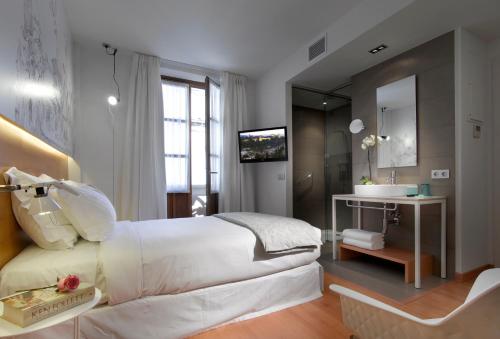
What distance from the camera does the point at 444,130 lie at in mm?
2613

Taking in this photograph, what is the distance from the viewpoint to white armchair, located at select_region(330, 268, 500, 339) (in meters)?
0.84

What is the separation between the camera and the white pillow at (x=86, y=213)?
1.51 meters

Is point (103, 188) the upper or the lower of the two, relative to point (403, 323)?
upper

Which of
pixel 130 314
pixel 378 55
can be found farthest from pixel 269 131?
pixel 130 314

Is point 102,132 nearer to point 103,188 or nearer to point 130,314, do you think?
point 103,188

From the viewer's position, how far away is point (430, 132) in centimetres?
274

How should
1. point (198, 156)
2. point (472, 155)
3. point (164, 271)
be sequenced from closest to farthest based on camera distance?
point (164, 271)
point (472, 155)
point (198, 156)

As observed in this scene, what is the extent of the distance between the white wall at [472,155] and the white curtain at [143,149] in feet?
11.9

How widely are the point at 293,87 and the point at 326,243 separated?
2.67 meters

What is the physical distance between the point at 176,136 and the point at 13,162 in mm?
2775

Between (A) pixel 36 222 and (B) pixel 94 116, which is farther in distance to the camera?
(B) pixel 94 116

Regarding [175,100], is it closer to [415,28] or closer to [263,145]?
[263,145]

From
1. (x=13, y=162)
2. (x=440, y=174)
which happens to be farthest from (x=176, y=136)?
(x=440, y=174)

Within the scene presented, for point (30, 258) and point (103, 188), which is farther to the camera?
point (103, 188)
